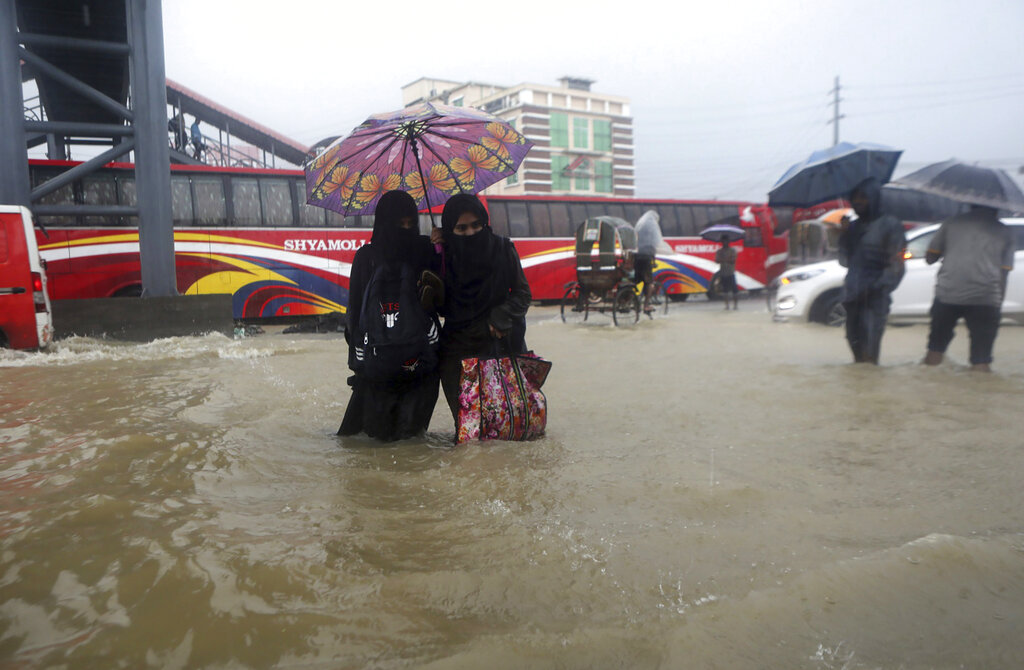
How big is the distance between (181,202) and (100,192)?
1.23 meters

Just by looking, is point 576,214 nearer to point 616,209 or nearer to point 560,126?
point 616,209

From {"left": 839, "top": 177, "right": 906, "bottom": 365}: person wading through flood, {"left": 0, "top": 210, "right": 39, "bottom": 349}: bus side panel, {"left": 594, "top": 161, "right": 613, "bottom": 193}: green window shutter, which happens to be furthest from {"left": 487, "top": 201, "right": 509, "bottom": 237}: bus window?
{"left": 594, "top": 161, "right": 613, "bottom": 193}: green window shutter

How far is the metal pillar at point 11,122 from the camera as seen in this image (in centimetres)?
961

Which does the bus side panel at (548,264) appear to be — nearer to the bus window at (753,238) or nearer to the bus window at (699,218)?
the bus window at (699,218)

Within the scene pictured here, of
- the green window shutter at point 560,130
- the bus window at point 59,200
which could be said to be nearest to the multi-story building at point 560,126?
the green window shutter at point 560,130

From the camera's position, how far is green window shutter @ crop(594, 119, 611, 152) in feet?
253

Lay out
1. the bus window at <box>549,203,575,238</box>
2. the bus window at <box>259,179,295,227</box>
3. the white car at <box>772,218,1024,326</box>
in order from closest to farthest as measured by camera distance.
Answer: the white car at <box>772,218,1024,326</box>, the bus window at <box>259,179,295,227</box>, the bus window at <box>549,203,575,238</box>

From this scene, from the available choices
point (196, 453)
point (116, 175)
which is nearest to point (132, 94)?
point (116, 175)

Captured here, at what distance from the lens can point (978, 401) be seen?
214 inches

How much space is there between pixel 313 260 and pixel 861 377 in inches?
393

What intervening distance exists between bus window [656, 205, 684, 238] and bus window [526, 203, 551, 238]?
3792mm

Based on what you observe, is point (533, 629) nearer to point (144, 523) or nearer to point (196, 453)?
point (144, 523)

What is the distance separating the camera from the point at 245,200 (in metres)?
13.0

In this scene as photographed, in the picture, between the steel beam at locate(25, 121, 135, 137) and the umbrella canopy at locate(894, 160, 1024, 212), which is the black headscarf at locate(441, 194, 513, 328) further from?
the steel beam at locate(25, 121, 135, 137)
